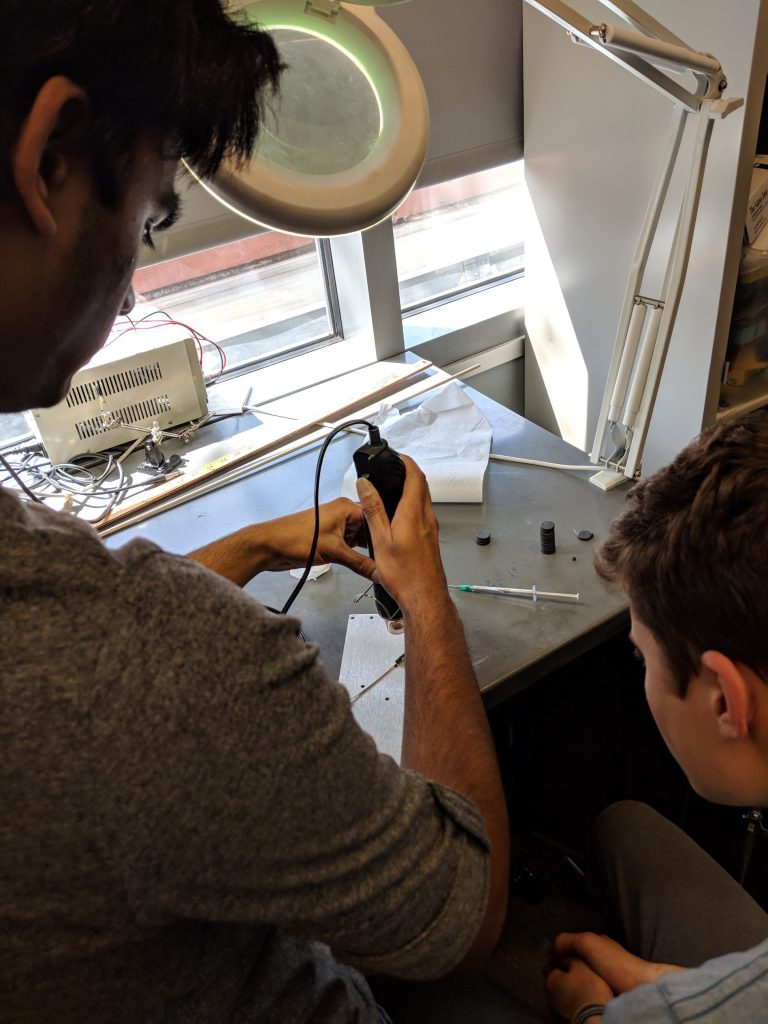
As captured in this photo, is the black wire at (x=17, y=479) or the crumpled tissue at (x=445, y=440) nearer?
the black wire at (x=17, y=479)

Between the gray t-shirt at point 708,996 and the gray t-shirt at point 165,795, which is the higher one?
the gray t-shirt at point 165,795

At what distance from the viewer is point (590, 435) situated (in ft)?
6.06

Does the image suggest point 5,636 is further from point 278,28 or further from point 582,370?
point 582,370

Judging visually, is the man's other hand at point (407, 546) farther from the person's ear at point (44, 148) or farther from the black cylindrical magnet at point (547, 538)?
the person's ear at point (44, 148)

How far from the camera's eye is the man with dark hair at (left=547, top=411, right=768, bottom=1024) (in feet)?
2.14

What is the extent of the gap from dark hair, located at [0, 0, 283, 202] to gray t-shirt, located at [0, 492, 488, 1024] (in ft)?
0.78

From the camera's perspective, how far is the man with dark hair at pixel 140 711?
0.42 m

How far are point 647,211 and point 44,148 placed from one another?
0.97m

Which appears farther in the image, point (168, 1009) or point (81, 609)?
point (168, 1009)

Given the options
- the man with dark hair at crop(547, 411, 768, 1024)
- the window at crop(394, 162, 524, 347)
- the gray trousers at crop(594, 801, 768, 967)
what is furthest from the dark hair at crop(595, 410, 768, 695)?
the window at crop(394, 162, 524, 347)

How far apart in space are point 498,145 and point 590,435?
2.26ft

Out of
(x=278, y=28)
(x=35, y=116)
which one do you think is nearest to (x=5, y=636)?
(x=35, y=116)

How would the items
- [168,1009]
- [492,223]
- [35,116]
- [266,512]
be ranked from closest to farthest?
[35,116], [168,1009], [266,512], [492,223]

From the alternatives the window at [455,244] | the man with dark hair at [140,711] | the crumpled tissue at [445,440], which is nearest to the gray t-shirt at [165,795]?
the man with dark hair at [140,711]
